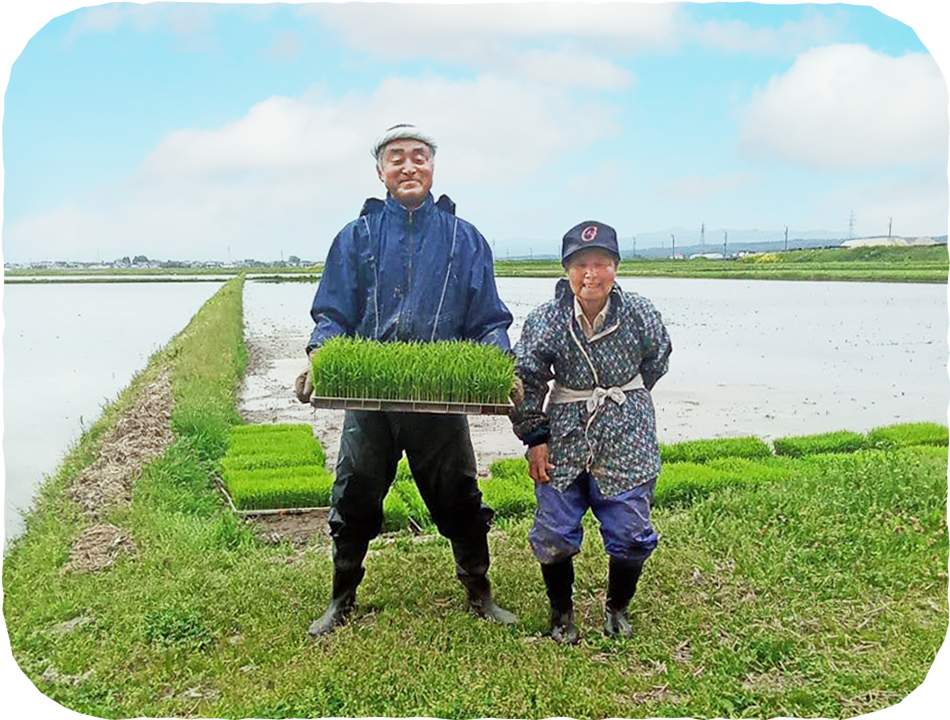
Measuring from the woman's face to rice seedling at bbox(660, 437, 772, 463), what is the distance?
3.59 meters

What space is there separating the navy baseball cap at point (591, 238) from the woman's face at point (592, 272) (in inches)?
0.9

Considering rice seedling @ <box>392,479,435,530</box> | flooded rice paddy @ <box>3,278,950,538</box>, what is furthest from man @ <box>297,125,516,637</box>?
rice seedling @ <box>392,479,435,530</box>

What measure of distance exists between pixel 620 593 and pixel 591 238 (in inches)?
62.9

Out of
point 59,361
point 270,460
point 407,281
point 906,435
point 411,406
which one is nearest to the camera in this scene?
point 411,406

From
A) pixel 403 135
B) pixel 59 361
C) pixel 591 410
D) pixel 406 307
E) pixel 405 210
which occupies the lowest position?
pixel 591 410

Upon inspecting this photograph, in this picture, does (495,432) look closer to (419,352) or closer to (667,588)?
(667,588)

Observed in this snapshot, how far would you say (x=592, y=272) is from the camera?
3.76 m

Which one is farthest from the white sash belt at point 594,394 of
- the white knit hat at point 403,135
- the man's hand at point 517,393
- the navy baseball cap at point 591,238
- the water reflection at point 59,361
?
the water reflection at point 59,361

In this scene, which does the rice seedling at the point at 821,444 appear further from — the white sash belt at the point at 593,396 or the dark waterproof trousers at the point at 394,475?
the dark waterproof trousers at the point at 394,475

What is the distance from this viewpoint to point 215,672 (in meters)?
3.85

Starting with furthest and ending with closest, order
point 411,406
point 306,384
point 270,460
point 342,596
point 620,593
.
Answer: point 270,460, point 342,596, point 620,593, point 306,384, point 411,406

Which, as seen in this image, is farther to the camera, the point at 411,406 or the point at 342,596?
the point at 342,596

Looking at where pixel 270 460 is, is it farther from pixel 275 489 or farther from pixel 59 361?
pixel 59 361

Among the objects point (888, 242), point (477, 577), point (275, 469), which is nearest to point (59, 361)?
point (275, 469)
